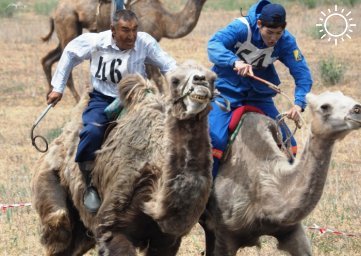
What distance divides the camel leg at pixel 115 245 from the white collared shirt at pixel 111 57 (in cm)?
111

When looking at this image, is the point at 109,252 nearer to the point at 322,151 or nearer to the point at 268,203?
the point at 268,203

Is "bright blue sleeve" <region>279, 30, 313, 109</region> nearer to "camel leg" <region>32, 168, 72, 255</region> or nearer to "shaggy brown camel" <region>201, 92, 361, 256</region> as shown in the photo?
"shaggy brown camel" <region>201, 92, 361, 256</region>

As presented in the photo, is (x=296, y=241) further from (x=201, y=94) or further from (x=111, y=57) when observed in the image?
(x=111, y=57)

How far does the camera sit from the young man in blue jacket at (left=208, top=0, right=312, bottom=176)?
702 centimetres

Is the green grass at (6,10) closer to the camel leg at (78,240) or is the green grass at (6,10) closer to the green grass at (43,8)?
the green grass at (43,8)

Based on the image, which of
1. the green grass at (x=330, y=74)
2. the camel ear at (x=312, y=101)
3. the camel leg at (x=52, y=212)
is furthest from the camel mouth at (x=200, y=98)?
the green grass at (x=330, y=74)

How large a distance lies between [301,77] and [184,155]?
1.68m

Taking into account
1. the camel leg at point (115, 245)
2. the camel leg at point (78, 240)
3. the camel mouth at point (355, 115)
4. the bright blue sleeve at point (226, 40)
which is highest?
the camel mouth at point (355, 115)

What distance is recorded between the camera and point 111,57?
7059mm

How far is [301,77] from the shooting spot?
7453 millimetres

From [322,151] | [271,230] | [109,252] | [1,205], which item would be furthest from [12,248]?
[322,151]

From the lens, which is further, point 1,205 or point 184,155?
point 1,205

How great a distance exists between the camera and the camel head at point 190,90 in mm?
5863

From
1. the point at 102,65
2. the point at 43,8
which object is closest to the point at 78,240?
the point at 102,65
